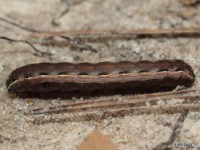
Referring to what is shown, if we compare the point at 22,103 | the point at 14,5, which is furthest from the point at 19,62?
the point at 14,5

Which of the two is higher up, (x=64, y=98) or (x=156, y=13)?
(x=156, y=13)

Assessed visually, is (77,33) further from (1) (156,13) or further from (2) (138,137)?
(2) (138,137)

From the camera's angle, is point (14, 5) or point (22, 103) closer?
point (22, 103)

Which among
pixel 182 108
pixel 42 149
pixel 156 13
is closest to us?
pixel 42 149

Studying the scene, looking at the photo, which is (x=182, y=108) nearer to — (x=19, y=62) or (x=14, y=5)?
(x=19, y=62)

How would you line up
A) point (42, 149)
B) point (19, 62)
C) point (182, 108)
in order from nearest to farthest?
point (42, 149) → point (182, 108) → point (19, 62)

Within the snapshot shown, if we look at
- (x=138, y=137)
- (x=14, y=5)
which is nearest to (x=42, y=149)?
(x=138, y=137)
